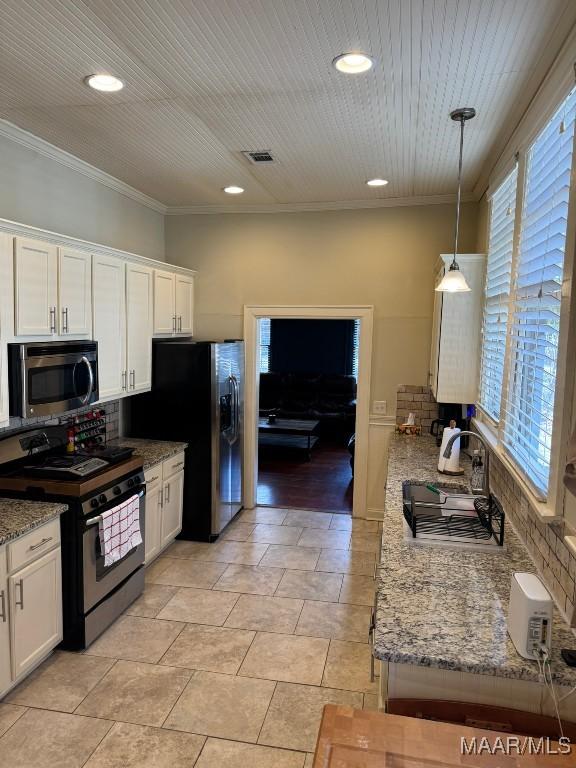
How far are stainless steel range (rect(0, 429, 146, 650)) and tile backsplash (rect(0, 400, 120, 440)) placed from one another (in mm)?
65

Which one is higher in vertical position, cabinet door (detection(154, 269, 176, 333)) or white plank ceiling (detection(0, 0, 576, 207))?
white plank ceiling (detection(0, 0, 576, 207))

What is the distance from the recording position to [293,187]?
434 centimetres

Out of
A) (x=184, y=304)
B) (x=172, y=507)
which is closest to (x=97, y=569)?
(x=172, y=507)

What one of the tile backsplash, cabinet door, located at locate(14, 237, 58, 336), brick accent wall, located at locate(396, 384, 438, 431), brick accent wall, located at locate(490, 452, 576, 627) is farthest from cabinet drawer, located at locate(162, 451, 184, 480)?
brick accent wall, located at locate(490, 452, 576, 627)

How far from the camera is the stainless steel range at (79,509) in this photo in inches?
114

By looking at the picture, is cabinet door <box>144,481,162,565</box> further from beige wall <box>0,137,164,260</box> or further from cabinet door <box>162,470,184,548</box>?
beige wall <box>0,137,164,260</box>

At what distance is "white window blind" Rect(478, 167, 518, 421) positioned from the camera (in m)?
2.97

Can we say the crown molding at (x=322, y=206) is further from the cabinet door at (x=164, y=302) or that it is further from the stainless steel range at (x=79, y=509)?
the stainless steel range at (x=79, y=509)

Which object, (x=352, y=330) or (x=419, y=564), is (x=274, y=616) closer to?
(x=419, y=564)

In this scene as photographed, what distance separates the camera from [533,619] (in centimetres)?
150

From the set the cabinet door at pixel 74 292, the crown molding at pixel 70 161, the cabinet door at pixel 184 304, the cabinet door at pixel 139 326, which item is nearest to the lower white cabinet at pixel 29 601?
the cabinet door at pixel 74 292

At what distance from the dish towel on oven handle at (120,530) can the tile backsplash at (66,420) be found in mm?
693

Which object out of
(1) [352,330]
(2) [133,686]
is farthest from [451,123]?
(1) [352,330]

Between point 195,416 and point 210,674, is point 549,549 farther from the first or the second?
point 195,416
